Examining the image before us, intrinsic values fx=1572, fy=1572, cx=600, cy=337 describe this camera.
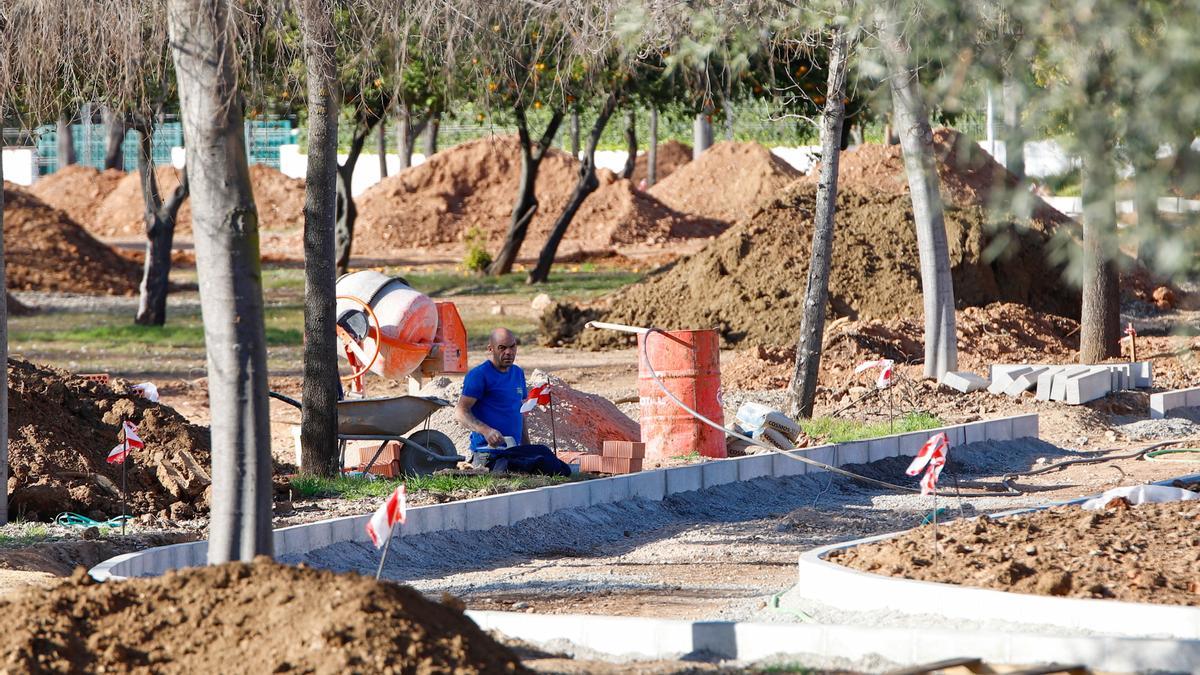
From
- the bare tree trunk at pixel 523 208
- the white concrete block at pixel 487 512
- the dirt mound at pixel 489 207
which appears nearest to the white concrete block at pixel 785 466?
the white concrete block at pixel 487 512

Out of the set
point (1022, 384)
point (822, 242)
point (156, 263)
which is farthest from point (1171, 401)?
point (156, 263)

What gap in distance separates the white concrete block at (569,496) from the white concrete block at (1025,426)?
6004 millimetres

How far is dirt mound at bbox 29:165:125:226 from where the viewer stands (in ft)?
183

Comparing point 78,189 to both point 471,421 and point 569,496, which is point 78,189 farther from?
point 569,496

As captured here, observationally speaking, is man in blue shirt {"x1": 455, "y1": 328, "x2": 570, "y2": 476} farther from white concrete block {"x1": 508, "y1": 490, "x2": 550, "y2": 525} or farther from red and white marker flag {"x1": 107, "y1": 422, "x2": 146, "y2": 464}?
red and white marker flag {"x1": 107, "y1": 422, "x2": 146, "y2": 464}

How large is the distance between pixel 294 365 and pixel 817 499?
11097 millimetres

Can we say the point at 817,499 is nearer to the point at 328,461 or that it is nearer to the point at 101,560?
the point at 328,461

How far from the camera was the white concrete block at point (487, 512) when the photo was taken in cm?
980

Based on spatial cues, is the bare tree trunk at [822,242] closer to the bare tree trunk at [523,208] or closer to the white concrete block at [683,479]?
the white concrete block at [683,479]

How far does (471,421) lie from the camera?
11109 millimetres

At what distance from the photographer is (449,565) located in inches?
360

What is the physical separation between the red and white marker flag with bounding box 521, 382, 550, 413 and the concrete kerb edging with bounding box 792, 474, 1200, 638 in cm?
415

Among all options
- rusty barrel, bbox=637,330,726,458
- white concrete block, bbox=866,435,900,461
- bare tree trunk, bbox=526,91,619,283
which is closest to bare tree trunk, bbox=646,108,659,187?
bare tree trunk, bbox=526,91,619,283

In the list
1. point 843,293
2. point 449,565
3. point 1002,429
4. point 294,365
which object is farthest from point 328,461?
point 843,293
